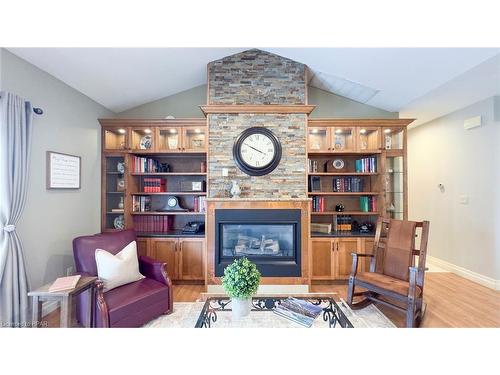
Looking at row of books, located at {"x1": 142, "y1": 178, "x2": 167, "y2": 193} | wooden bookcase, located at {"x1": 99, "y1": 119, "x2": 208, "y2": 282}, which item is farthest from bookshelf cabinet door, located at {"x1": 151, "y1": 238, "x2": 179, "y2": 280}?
row of books, located at {"x1": 142, "y1": 178, "x2": 167, "y2": 193}

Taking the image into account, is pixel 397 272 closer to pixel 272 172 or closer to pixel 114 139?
pixel 272 172

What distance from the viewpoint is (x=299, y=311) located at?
1.88 metres

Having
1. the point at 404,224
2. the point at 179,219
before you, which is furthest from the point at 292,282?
the point at 179,219

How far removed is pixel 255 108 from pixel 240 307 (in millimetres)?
2478

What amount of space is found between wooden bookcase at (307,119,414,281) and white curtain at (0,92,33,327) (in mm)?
Result: 3240

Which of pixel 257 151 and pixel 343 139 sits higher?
pixel 343 139

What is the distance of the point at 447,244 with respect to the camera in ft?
13.0

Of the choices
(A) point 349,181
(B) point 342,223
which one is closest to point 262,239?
(B) point 342,223

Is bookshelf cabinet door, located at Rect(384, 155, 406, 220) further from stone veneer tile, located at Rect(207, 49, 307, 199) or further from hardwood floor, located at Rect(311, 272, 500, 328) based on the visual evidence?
stone veneer tile, located at Rect(207, 49, 307, 199)

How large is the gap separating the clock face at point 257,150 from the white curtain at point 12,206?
2.30 metres

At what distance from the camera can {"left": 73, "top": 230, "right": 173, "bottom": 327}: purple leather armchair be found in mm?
1925
